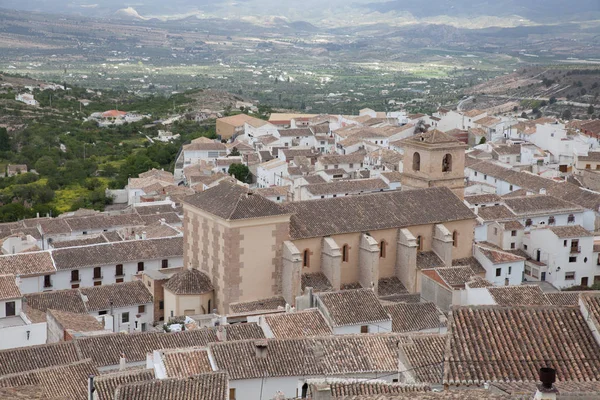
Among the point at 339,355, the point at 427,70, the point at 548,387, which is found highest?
the point at 548,387

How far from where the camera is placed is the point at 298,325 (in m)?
20.9

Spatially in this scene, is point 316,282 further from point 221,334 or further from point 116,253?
point 116,253

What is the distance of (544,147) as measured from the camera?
56406mm

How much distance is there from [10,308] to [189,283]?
489cm

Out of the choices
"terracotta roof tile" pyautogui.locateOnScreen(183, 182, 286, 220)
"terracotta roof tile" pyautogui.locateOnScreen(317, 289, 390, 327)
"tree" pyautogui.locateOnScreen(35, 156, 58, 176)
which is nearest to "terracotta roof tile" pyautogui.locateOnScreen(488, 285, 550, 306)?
"terracotta roof tile" pyautogui.locateOnScreen(317, 289, 390, 327)

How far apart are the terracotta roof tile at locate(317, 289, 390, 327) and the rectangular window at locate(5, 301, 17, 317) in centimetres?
799

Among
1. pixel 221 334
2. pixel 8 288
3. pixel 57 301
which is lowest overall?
pixel 57 301

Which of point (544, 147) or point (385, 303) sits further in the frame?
point (544, 147)

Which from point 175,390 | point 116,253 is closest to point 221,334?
point 175,390

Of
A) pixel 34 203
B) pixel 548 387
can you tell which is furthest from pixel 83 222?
pixel 548 387

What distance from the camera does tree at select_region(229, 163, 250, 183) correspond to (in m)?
54.3

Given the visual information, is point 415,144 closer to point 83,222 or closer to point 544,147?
point 83,222

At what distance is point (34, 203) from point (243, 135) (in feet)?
70.5

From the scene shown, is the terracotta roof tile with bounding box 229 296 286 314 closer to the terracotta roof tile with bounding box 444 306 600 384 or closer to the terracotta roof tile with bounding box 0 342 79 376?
the terracotta roof tile with bounding box 0 342 79 376
